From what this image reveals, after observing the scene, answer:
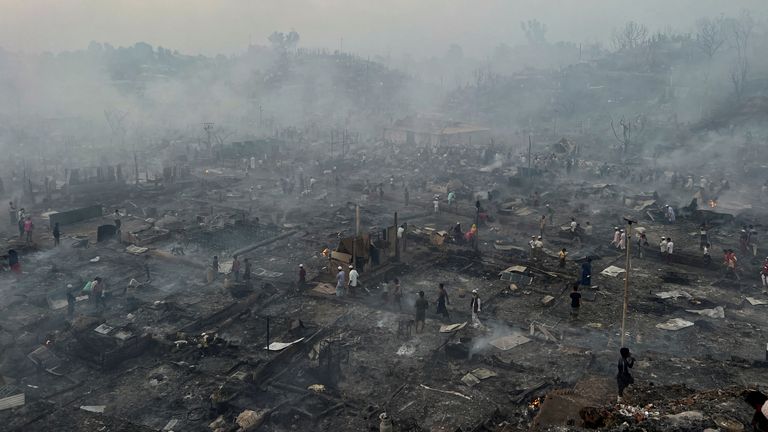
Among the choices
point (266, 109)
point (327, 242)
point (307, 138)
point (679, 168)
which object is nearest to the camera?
point (327, 242)

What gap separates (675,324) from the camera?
1420 centimetres

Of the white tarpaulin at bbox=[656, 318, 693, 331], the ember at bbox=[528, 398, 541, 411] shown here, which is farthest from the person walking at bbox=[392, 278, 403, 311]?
the white tarpaulin at bbox=[656, 318, 693, 331]

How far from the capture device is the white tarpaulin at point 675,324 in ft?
46.1

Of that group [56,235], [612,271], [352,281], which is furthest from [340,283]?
[56,235]

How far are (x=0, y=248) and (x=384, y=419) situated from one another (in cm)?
1688

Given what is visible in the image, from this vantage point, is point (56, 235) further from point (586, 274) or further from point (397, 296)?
point (586, 274)

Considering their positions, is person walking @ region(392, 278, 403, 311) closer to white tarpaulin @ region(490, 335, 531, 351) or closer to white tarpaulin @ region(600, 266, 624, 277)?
white tarpaulin @ region(490, 335, 531, 351)

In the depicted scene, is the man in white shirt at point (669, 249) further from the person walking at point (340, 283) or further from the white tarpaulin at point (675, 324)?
the person walking at point (340, 283)

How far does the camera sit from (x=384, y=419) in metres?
9.65

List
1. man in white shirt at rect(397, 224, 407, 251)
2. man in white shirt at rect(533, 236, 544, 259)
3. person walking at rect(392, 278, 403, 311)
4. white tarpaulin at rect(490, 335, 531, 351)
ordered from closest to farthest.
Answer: white tarpaulin at rect(490, 335, 531, 351), person walking at rect(392, 278, 403, 311), man in white shirt at rect(533, 236, 544, 259), man in white shirt at rect(397, 224, 407, 251)

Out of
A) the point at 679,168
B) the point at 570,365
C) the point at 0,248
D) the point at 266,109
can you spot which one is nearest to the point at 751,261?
the point at 570,365

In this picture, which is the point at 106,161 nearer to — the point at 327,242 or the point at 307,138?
the point at 307,138

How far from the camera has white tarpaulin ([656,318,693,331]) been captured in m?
14.0

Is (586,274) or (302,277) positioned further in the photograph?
(302,277)
